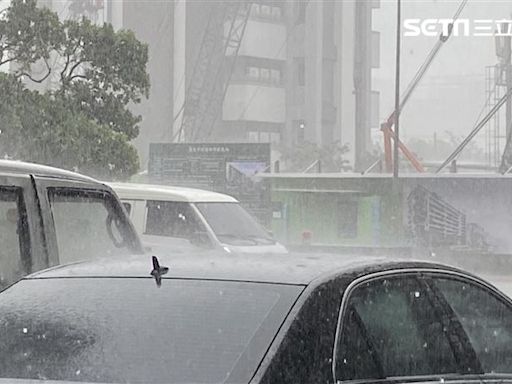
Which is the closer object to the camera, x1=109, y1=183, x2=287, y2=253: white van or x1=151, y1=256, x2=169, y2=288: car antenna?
x1=151, y1=256, x2=169, y2=288: car antenna

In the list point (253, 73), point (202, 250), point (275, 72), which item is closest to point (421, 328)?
point (202, 250)

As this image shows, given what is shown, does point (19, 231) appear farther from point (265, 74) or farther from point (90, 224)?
point (265, 74)

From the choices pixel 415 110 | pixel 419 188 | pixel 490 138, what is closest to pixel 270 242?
pixel 419 188

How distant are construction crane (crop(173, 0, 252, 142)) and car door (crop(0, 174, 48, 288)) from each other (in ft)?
228

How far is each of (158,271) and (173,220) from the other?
9902mm

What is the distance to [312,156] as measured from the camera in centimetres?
7394

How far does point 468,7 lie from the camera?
91.9 metres

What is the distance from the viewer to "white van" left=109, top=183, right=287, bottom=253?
43.7 feet

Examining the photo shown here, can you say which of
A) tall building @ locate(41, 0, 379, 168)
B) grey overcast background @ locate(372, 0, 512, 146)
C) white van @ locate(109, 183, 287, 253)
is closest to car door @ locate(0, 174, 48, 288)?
white van @ locate(109, 183, 287, 253)

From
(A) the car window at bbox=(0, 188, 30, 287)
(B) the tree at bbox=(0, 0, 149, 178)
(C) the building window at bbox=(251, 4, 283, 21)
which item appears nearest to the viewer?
(A) the car window at bbox=(0, 188, 30, 287)

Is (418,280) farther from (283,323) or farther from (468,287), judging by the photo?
(283,323)

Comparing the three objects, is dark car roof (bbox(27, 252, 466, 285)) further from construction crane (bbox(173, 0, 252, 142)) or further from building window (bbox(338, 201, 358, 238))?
construction crane (bbox(173, 0, 252, 142))

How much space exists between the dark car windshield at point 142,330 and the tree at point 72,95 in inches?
652

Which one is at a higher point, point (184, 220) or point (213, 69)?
point (213, 69)
